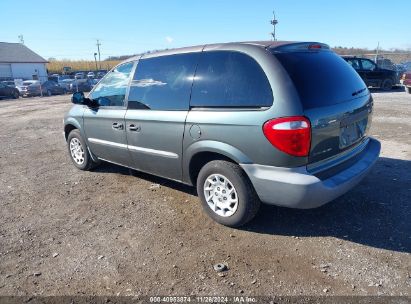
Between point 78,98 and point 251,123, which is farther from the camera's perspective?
point 78,98

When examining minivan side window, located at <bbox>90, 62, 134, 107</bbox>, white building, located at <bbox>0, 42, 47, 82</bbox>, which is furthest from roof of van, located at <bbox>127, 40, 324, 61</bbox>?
white building, located at <bbox>0, 42, 47, 82</bbox>

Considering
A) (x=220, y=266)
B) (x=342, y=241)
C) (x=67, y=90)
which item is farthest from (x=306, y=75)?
(x=67, y=90)

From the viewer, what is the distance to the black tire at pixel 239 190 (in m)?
3.63

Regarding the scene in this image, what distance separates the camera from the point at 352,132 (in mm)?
3840

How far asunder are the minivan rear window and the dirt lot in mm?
1384

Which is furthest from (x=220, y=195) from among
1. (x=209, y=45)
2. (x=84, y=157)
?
(x=84, y=157)

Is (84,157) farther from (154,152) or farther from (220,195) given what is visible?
(220,195)

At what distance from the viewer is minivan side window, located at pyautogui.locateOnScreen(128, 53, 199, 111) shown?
4070mm

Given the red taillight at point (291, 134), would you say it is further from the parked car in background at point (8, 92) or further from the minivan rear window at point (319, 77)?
the parked car in background at point (8, 92)

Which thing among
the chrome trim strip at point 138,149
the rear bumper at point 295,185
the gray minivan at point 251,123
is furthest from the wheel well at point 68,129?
the rear bumper at point 295,185

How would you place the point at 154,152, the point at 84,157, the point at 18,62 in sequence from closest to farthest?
the point at 154,152
the point at 84,157
the point at 18,62

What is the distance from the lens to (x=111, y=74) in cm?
535

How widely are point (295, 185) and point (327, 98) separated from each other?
0.93 metres

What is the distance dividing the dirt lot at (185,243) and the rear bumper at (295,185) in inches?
19.4
